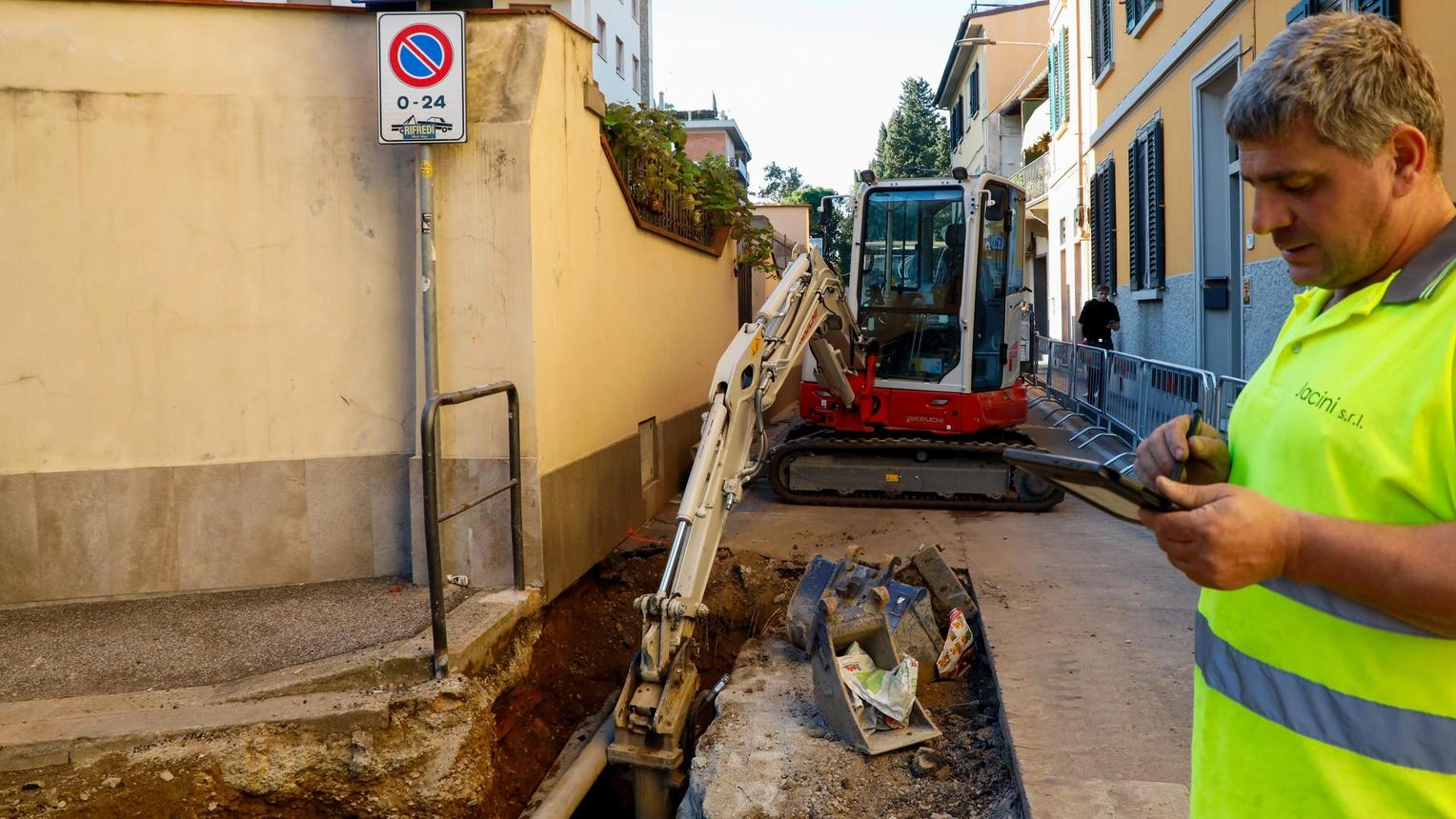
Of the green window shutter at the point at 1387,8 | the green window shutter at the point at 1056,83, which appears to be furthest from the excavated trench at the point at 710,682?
the green window shutter at the point at 1056,83

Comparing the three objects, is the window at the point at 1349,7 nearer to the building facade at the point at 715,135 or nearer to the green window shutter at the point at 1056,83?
the green window shutter at the point at 1056,83

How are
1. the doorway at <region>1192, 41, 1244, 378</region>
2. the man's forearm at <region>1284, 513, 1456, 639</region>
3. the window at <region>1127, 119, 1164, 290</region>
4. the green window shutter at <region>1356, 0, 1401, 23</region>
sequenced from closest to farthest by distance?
the man's forearm at <region>1284, 513, 1456, 639</region> < the green window shutter at <region>1356, 0, 1401, 23</region> < the doorway at <region>1192, 41, 1244, 378</region> < the window at <region>1127, 119, 1164, 290</region>

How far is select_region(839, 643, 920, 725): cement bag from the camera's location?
4309 mm

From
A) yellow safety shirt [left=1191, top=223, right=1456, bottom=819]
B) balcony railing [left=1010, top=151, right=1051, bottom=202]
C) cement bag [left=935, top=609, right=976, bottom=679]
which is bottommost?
cement bag [left=935, top=609, right=976, bottom=679]

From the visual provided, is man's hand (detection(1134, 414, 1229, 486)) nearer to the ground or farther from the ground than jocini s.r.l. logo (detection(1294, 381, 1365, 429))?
nearer to the ground

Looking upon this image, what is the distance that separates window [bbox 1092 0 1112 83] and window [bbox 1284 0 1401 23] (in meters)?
7.83

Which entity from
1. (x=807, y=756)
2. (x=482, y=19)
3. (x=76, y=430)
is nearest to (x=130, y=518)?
(x=76, y=430)

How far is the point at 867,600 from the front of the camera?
4.90 meters

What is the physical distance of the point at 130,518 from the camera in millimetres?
5367

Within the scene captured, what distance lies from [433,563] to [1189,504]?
352cm

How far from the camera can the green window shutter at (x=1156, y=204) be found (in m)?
12.0

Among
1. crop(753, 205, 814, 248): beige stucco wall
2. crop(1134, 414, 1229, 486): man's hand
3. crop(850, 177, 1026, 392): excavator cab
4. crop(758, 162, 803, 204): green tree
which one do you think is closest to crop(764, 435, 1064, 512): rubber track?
crop(850, 177, 1026, 392): excavator cab

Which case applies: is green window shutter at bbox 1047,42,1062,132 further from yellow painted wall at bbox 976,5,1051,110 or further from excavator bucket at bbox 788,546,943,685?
excavator bucket at bbox 788,546,943,685

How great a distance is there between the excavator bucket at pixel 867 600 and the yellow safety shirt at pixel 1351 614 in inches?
128
